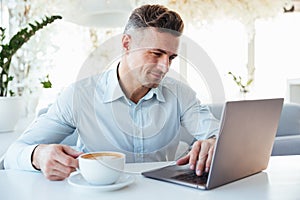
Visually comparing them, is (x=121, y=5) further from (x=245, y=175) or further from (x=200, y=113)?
(x=245, y=175)

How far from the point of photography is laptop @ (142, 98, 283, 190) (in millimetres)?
818

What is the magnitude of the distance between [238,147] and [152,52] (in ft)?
0.97

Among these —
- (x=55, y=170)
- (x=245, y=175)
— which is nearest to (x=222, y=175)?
(x=245, y=175)

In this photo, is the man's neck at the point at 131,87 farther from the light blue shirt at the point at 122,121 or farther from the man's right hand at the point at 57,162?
the man's right hand at the point at 57,162

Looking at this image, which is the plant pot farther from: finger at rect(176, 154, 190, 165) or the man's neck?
finger at rect(176, 154, 190, 165)

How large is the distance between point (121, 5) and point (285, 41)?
3.36 m

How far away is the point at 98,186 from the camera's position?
0.81m

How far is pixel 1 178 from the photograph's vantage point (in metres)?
0.93

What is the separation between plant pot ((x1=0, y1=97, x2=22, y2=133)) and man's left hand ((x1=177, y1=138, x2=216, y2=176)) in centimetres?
118

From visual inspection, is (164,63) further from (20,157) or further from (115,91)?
(20,157)

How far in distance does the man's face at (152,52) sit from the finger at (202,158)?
0.20 metres

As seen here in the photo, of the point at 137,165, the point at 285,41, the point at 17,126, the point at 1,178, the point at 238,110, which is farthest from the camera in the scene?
the point at 285,41

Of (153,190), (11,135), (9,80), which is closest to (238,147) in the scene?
(153,190)

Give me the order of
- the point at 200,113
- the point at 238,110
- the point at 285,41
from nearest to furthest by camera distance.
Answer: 1. the point at 238,110
2. the point at 200,113
3. the point at 285,41
